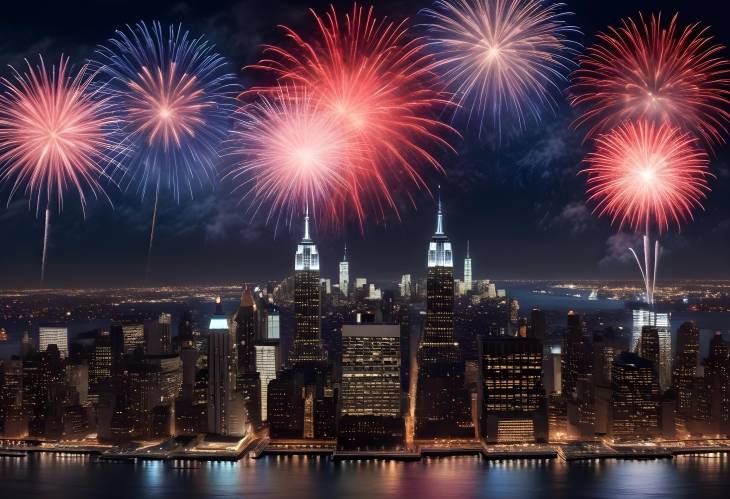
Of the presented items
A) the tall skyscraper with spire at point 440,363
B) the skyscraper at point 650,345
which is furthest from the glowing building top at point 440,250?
the skyscraper at point 650,345

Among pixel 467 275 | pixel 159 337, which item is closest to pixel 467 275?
pixel 467 275

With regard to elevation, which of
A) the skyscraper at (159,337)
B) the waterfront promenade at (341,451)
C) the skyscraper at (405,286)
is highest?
the skyscraper at (405,286)

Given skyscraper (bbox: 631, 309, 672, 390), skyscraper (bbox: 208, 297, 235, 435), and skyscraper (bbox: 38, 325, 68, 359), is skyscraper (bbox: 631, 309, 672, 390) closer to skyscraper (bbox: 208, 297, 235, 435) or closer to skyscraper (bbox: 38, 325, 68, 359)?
skyscraper (bbox: 208, 297, 235, 435)

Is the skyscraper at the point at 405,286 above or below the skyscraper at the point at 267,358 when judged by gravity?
above

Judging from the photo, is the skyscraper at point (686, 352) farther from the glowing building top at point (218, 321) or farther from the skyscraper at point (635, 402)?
the glowing building top at point (218, 321)

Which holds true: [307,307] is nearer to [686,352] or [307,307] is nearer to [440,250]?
[440,250]

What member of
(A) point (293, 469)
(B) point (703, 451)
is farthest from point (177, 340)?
(B) point (703, 451)
